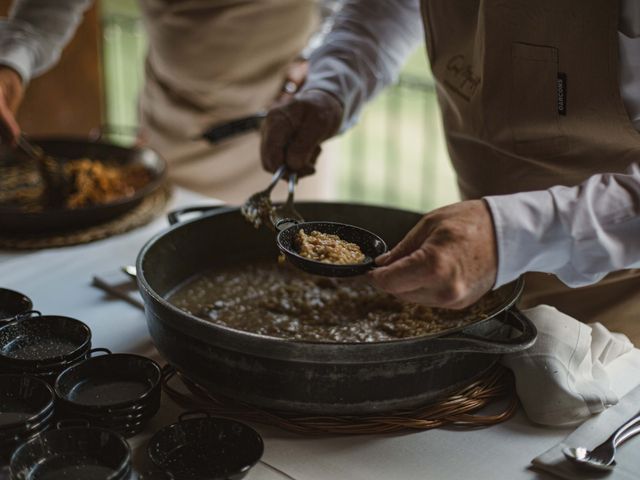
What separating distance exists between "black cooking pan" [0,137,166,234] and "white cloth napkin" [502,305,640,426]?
1.11m

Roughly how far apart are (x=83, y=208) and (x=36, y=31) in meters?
0.71

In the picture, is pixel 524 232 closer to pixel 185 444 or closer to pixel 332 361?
pixel 332 361

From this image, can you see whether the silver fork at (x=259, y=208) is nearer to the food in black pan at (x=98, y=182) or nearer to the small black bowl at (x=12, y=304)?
the small black bowl at (x=12, y=304)

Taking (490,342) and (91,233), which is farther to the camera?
(91,233)

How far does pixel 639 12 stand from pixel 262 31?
1817mm

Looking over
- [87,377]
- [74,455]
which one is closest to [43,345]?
[87,377]

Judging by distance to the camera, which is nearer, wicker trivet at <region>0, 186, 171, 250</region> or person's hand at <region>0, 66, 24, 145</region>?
wicker trivet at <region>0, 186, 171, 250</region>

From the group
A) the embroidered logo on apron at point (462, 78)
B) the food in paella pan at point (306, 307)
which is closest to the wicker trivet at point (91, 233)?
the food in paella pan at point (306, 307)

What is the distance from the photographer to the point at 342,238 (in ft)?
4.24

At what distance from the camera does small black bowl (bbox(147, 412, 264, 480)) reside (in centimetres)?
104

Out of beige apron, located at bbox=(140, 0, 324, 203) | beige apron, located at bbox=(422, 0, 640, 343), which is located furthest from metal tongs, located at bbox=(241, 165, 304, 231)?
beige apron, located at bbox=(140, 0, 324, 203)

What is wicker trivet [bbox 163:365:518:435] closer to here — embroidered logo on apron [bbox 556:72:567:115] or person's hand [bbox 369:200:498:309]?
person's hand [bbox 369:200:498:309]

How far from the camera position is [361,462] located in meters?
1.14

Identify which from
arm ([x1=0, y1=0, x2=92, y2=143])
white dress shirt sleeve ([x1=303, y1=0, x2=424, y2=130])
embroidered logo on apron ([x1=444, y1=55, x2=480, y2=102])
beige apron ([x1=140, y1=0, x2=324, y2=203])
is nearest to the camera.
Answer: embroidered logo on apron ([x1=444, y1=55, x2=480, y2=102])
